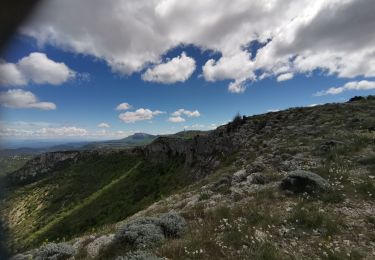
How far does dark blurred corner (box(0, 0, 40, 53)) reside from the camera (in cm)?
282

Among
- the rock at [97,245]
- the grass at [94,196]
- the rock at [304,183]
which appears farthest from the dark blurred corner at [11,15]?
the grass at [94,196]

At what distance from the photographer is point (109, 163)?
13488 centimetres

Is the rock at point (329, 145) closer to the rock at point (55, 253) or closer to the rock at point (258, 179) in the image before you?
the rock at point (258, 179)

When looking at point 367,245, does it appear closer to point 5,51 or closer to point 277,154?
point 5,51

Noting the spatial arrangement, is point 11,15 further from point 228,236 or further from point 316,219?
point 316,219

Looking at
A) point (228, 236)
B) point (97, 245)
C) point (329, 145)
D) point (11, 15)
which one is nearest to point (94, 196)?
point (329, 145)

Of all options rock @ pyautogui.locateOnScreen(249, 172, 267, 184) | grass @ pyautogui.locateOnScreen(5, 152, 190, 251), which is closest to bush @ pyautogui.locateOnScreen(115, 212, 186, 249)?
rock @ pyautogui.locateOnScreen(249, 172, 267, 184)

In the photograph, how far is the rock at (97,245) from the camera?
9818mm

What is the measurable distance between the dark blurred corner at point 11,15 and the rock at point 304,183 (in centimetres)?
1176

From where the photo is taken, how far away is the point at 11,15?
2.96 metres

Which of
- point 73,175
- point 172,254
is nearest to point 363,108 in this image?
point 172,254

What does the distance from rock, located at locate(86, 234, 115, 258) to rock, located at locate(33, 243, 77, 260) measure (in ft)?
2.06

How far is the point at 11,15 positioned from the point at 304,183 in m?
12.3

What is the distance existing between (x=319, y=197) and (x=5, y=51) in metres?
11.5
